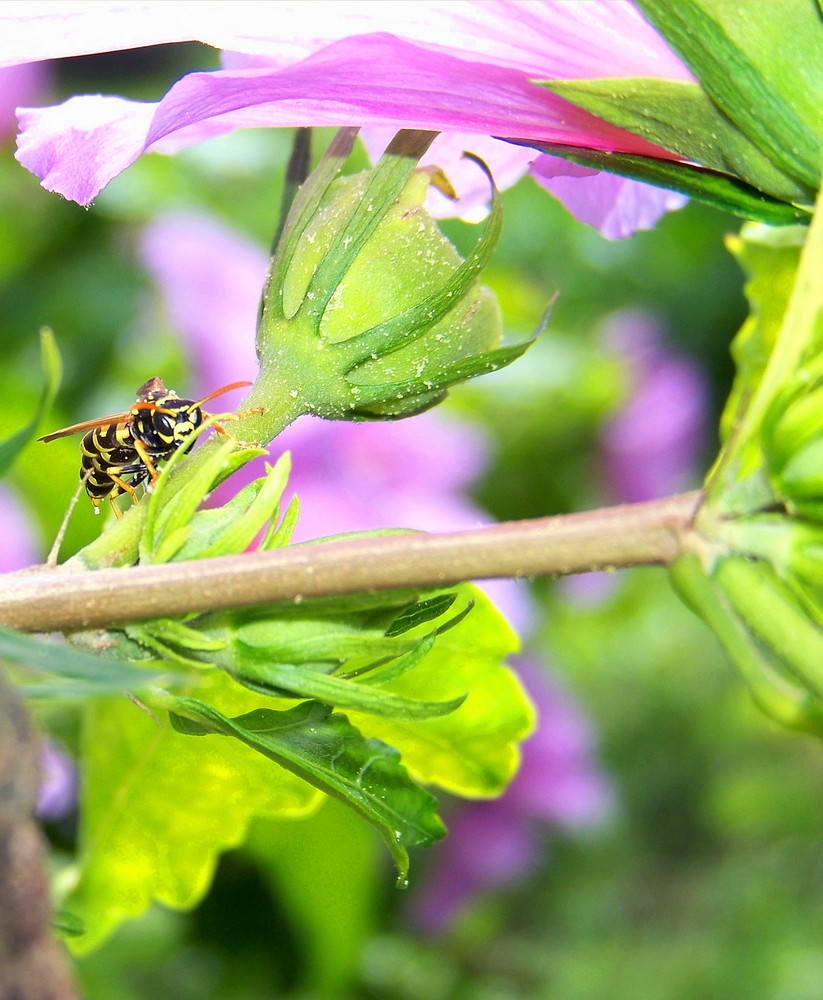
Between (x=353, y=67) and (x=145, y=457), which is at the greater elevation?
(x=353, y=67)

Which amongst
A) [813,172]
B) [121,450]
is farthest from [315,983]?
[813,172]

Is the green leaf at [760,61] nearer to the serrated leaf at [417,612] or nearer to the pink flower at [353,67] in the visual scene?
the pink flower at [353,67]

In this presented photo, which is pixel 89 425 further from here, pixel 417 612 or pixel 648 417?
pixel 648 417

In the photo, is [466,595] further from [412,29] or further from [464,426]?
[464,426]

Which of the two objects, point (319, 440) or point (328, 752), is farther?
point (319, 440)

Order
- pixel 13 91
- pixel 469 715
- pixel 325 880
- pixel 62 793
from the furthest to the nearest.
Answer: pixel 13 91 < pixel 325 880 < pixel 62 793 < pixel 469 715

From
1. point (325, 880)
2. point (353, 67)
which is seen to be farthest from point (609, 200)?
point (325, 880)

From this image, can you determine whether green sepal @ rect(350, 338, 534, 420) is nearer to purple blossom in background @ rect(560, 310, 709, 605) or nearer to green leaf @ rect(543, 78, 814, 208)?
green leaf @ rect(543, 78, 814, 208)
